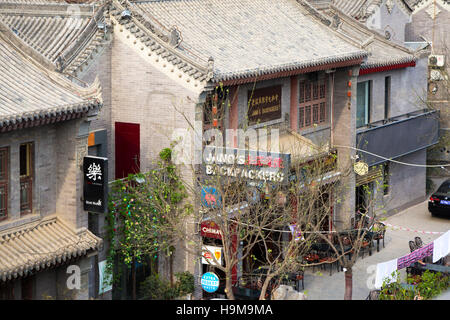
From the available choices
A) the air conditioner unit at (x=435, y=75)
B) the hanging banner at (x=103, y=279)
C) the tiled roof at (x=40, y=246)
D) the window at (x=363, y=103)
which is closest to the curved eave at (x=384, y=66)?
the window at (x=363, y=103)

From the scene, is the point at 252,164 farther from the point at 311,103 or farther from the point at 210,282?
the point at 311,103

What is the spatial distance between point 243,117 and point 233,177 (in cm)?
427

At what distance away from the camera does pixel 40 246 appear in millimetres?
21234

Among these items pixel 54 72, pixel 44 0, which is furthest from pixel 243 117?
pixel 44 0

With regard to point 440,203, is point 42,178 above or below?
above

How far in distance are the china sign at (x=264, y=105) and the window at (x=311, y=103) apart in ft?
5.16

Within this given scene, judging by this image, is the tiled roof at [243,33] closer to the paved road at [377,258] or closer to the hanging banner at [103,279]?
the hanging banner at [103,279]

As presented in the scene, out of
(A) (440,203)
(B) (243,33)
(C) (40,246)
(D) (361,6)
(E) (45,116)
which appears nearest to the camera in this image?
(E) (45,116)

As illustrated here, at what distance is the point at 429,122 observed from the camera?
36844 millimetres

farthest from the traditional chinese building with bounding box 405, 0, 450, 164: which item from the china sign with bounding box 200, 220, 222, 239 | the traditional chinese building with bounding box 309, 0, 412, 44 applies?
A: the china sign with bounding box 200, 220, 222, 239

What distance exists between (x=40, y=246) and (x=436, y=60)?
77.6ft

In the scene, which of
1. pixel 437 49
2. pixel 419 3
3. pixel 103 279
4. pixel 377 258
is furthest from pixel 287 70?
pixel 419 3

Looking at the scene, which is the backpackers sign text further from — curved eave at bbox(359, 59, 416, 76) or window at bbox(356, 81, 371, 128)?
window at bbox(356, 81, 371, 128)

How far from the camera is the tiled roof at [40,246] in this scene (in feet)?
66.3
